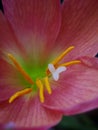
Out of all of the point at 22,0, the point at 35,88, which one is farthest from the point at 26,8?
the point at 35,88

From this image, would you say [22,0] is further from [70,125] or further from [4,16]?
[70,125]

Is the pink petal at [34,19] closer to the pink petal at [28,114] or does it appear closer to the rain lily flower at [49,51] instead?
the rain lily flower at [49,51]

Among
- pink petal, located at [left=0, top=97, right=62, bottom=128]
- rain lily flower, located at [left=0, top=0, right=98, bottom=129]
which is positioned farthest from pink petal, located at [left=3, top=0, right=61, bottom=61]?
pink petal, located at [left=0, top=97, right=62, bottom=128]

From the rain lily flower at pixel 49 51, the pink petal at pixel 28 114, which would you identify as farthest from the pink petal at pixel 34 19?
the pink petal at pixel 28 114

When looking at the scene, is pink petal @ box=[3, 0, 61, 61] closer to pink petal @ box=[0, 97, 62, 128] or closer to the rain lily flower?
the rain lily flower

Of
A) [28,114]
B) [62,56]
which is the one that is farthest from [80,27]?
[28,114]
